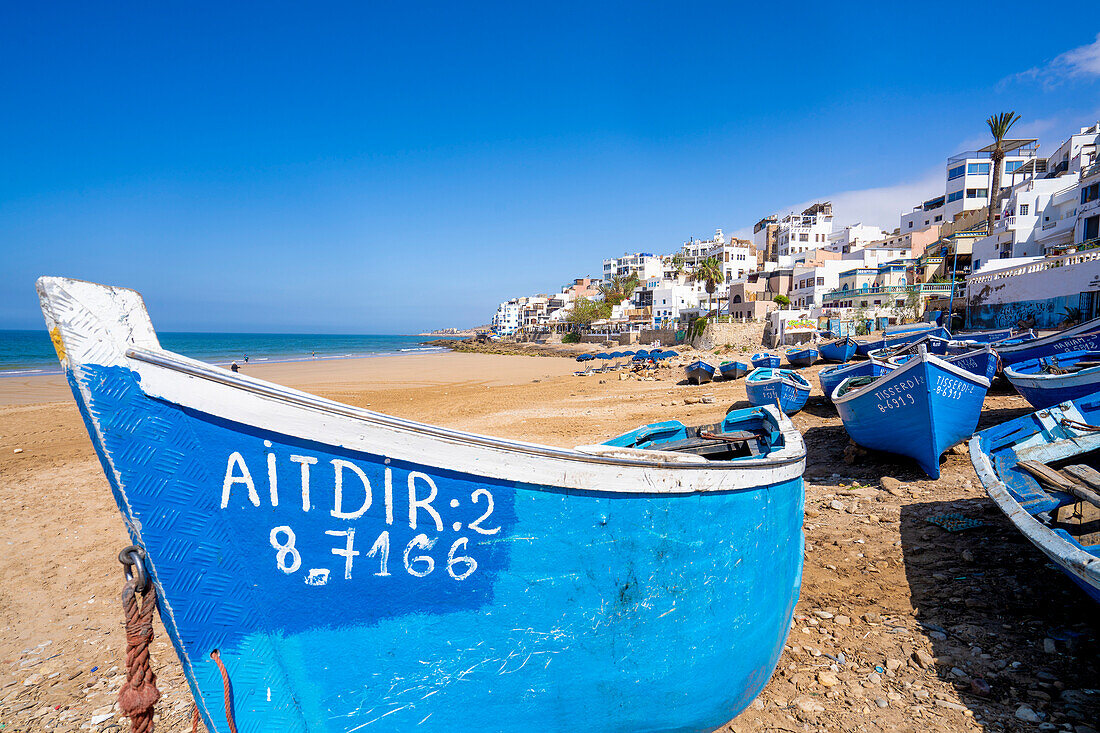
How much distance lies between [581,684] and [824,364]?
80.0ft

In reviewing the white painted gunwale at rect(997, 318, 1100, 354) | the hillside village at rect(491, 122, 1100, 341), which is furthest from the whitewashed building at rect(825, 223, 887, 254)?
the white painted gunwale at rect(997, 318, 1100, 354)

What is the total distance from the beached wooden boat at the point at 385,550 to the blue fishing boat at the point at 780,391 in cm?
1045

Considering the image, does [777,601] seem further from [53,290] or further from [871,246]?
[871,246]

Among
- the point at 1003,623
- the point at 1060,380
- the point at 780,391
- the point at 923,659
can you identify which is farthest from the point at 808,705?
the point at 780,391

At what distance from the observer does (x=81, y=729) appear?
3367mm

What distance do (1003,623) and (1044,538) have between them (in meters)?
1.08

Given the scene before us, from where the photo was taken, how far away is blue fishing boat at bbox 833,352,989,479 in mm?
6902

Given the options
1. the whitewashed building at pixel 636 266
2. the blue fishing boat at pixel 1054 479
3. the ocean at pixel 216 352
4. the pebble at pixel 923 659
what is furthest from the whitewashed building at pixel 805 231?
the pebble at pixel 923 659

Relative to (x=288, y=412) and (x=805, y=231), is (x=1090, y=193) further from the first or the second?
(x=288, y=412)

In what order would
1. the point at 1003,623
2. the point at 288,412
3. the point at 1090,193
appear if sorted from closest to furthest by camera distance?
1. the point at 288,412
2. the point at 1003,623
3. the point at 1090,193

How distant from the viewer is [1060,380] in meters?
7.65

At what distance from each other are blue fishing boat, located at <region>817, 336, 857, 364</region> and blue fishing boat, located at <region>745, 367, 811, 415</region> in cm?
1054

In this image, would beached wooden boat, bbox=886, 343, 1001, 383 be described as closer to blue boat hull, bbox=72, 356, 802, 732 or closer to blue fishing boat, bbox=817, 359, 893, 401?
blue fishing boat, bbox=817, 359, 893, 401

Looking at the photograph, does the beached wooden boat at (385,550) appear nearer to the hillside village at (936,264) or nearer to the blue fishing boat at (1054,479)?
the blue fishing boat at (1054,479)
